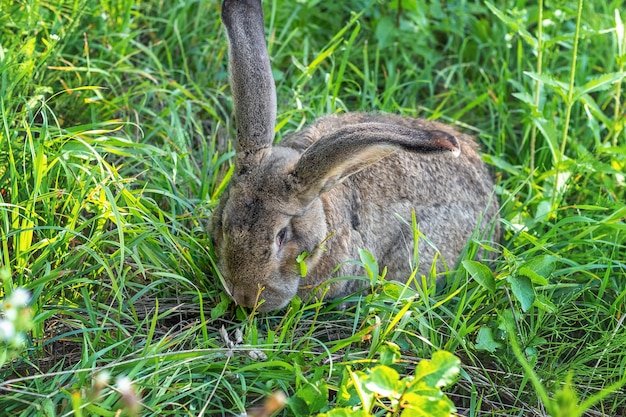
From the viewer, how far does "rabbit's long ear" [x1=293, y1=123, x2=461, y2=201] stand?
400cm

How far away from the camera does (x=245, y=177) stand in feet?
14.8

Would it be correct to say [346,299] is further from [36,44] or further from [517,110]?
[36,44]

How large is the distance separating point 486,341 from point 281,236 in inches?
43.9

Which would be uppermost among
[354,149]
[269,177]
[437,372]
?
[354,149]

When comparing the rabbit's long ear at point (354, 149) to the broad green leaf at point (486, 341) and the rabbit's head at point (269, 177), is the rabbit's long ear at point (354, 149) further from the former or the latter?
the broad green leaf at point (486, 341)

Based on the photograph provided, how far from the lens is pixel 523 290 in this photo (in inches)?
167

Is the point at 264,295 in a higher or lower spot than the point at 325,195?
lower

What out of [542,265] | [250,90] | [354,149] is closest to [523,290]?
[542,265]

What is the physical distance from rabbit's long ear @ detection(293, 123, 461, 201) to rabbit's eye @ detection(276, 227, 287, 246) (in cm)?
18

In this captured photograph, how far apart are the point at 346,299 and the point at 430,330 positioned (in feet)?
1.73

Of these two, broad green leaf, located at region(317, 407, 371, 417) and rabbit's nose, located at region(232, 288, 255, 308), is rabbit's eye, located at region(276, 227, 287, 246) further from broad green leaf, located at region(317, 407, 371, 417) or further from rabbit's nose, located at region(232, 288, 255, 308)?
broad green leaf, located at region(317, 407, 371, 417)

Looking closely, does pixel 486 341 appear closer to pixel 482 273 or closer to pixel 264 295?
pixel 482 273

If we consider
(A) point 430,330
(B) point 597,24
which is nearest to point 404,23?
(B) point 597,24

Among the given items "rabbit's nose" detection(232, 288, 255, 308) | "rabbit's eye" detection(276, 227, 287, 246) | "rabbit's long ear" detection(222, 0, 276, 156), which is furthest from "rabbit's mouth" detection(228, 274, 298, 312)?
"rabbit's long ear" detection(222, 0, 276, 156)
